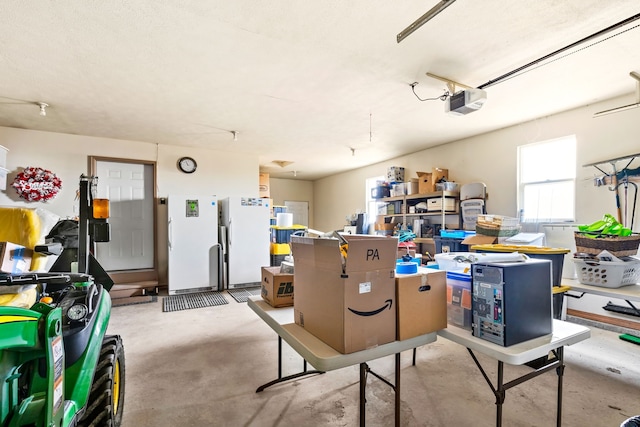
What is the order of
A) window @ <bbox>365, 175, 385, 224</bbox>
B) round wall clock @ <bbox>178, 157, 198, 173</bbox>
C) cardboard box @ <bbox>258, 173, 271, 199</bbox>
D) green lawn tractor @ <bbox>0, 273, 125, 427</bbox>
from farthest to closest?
window @ <bbox>365, 175, 385, 224</bbox> → cardboard box @ <bbox>258, 173, 271, 199</bbox> → round wall clock @ <bbox>178, 157, 198, 173</bbox> → green lawn tractor @ <bbox>0, 273, 125, 427</bbox>

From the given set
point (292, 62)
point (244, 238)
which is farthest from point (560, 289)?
point (244, 238)

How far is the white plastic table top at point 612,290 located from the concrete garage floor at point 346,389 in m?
0.68

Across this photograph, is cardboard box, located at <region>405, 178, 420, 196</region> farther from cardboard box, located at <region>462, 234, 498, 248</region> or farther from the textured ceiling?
cardboard box, located at <region>462, 234, 498, 248</region>

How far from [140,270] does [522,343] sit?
5703mm

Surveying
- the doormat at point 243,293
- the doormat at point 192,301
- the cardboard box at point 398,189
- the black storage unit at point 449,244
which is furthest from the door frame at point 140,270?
the black storage unit at point 449,244

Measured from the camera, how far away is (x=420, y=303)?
4.71ft

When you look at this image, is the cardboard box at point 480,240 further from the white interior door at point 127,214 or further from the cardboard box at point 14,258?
the white interior door at point 127,214

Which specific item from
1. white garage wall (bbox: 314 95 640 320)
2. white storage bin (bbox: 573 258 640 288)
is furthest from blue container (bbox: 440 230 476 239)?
white storage bin (bbox: 573 258 640 288)

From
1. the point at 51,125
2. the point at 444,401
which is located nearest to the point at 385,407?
the point at 444,401

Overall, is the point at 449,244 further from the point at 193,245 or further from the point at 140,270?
the point at 140,270

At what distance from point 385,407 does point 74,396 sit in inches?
67.8

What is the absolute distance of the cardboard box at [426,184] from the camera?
5242mm

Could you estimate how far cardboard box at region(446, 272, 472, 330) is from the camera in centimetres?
151

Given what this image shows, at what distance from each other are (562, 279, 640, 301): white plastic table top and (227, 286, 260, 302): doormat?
13.3 feet
